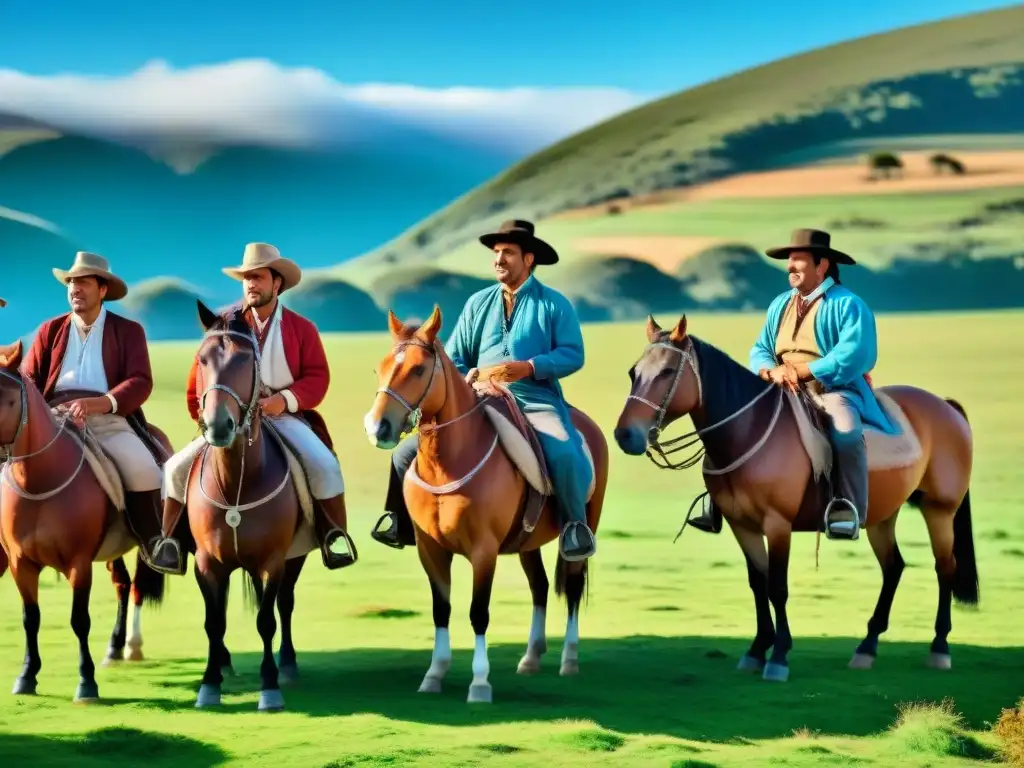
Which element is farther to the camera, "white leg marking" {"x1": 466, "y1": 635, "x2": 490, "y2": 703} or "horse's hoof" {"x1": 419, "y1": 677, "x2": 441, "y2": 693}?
"horse's hoof" {"x1": 419, "y1": 677, "x2": 441, "y2": 693}

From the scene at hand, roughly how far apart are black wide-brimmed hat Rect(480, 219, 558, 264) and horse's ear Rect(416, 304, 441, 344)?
133 cm

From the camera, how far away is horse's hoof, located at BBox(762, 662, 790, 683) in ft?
29.7

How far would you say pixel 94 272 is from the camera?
30.6ft

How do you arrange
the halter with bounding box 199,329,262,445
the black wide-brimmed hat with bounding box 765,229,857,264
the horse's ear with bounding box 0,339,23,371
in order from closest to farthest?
1. the halter with bounding box 199,329,262,445
2. the horse's ear with bounding box 0,339,23,371
3. the black wide-brimmed hat with bounding box 765,229,857,264

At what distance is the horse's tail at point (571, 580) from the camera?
9.77 metres

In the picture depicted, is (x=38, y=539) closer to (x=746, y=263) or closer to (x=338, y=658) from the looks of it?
(x=338, y=658)

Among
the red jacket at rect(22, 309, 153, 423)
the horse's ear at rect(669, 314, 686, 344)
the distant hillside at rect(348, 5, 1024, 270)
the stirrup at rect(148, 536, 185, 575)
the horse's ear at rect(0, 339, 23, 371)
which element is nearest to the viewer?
the horse's ear at rect(0, 339, 23, 371)

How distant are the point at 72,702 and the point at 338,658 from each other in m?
2.13

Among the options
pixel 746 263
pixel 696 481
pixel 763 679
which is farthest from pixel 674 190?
pixel 763 679

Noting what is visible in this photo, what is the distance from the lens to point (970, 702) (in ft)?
28.3

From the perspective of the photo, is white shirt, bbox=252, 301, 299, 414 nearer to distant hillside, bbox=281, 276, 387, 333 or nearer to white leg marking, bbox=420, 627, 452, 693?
white leg marking, bbox=420, 627, 452, 693

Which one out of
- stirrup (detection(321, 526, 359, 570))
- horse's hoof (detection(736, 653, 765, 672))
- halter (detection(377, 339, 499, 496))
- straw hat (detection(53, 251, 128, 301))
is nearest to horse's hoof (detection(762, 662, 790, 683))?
horse's hoof (detection(736, 653, 765, 672))

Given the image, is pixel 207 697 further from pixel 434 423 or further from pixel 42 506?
pixel 434 423

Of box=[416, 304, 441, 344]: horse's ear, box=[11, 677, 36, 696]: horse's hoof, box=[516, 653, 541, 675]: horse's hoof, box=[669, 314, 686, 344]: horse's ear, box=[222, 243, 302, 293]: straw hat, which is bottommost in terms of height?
box=[11, 677, 36, 696]: horse's hoof
